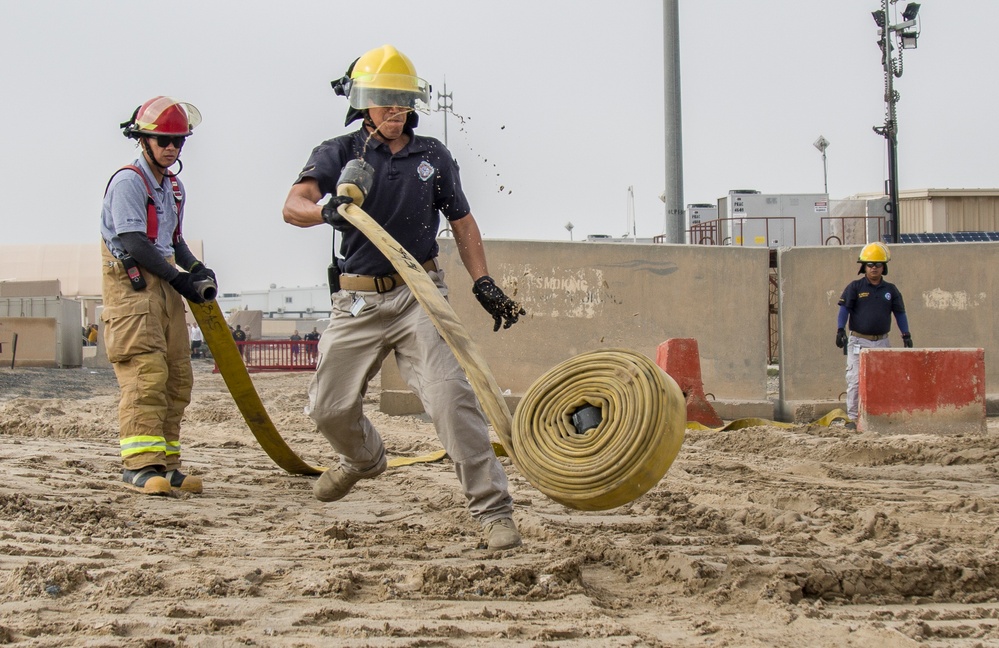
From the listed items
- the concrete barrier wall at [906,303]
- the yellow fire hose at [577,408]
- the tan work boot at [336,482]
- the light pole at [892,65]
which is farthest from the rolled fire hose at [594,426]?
the light pole at [892,65]

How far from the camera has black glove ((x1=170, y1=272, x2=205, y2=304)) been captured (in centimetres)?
579

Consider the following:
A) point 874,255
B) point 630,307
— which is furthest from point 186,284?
point 874,255

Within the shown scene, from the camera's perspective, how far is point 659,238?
99.7 feet

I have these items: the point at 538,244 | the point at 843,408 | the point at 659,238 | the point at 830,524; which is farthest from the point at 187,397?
the point at 659,238

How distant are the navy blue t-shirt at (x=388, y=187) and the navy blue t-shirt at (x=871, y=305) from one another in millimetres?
6594

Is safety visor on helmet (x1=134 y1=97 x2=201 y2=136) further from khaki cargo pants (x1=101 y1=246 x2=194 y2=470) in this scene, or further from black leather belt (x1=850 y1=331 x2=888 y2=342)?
black leather belt (x1=850 y1=331 x2=888 y2=342)

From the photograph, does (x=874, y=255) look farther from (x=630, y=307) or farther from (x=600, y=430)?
(x=600, y=430)

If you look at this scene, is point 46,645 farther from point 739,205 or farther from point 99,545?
point 739,205

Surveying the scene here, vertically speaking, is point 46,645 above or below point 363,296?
below

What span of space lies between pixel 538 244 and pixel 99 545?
A: 7329 mm

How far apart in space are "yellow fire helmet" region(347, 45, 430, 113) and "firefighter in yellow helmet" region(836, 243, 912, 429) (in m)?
6.64

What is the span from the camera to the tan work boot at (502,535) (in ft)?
13.7

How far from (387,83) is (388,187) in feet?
1.49

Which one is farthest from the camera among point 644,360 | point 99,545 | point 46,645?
point 99,545
